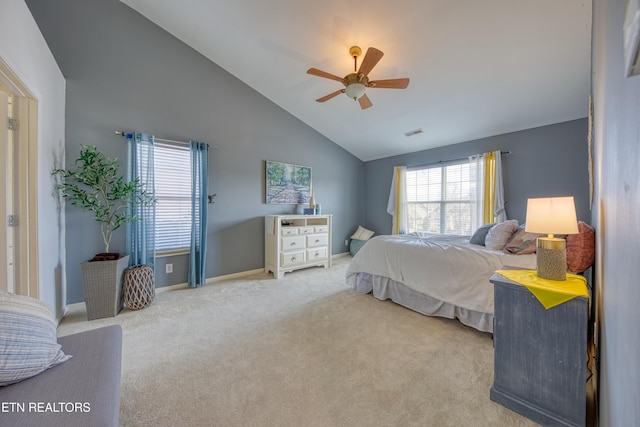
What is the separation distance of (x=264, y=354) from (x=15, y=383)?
4.04 feet

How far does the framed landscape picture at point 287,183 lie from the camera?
4.08m

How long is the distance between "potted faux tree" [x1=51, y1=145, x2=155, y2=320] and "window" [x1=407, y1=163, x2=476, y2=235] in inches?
180

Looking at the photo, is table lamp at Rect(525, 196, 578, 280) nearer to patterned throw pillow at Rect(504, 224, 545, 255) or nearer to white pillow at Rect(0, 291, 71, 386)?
patterned throw pillow at Rect(504, 224, 545, 255)

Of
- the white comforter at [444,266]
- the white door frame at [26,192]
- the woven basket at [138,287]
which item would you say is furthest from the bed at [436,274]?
the white door frame at [26,192]

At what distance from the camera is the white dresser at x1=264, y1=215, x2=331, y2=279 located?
369 cm

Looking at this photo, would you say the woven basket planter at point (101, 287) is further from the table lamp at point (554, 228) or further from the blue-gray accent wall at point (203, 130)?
the table lamp at point (554, 228)

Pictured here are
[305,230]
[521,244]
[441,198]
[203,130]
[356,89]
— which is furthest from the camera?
[441,198]

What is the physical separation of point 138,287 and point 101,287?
30 centimetres

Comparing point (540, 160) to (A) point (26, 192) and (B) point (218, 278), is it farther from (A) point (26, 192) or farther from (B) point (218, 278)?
(A) point (26, 192)

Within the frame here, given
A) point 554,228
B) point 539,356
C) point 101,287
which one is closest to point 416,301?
point 539,356

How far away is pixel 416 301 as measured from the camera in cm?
251

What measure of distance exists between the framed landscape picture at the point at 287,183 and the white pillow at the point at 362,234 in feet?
5.01

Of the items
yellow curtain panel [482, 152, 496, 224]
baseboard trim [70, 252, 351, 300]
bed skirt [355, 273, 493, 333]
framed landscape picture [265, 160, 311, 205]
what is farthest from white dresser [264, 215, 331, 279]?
yellow curtain panel [482, 152, 496, 224]

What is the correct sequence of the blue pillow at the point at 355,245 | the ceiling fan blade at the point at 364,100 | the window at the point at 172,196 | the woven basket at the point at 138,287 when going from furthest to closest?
the blue pillow at the point at 355,245 → the window at the point at 172,196 → the ceiling fan blade at the point at 364,100 → the woven basket at the point at 138,287
